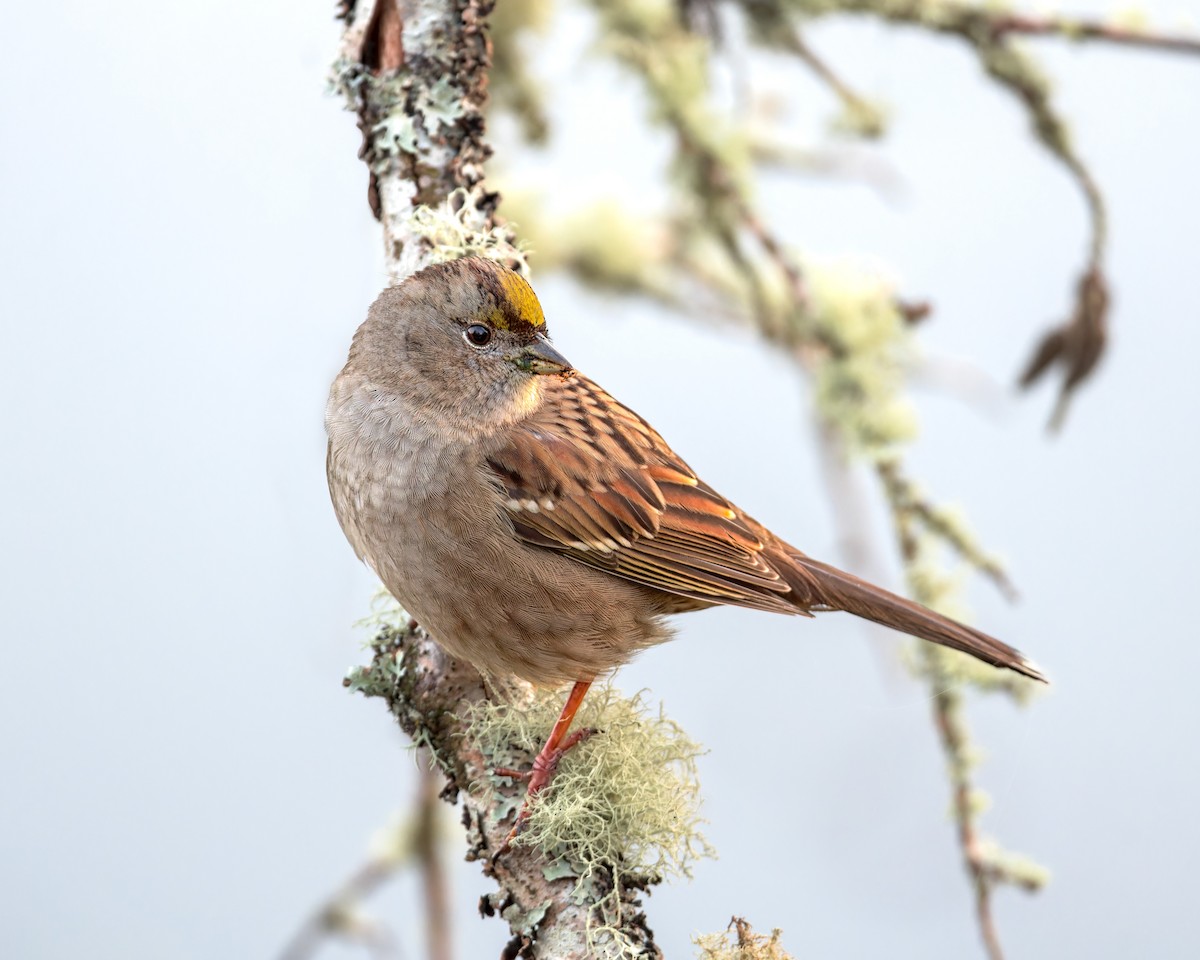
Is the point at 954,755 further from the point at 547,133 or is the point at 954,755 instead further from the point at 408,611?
the point at 547,133

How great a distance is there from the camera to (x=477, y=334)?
2.66 metres

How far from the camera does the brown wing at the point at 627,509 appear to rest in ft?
8.75

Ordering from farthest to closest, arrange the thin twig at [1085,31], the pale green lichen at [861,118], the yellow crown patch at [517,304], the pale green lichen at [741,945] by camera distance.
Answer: the pale green lichen at [861,118] < the thin twig at [1085,31] < the yellow crown patch at [517,304] < the pale green lichen at [741,945]

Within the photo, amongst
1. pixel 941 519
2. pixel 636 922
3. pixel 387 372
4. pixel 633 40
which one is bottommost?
pixel 636 922

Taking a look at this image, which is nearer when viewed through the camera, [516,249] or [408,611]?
[408,611]

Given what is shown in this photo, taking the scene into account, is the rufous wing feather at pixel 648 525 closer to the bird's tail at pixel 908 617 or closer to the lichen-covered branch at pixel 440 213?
the bird's tail at pixel 908 617

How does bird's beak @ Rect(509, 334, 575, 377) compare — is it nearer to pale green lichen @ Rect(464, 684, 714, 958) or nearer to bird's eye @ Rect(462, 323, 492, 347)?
bird's eye @ Rect(462, 323, 492, 347)

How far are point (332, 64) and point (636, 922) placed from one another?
5.80ft

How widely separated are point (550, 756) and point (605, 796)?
0.41ft

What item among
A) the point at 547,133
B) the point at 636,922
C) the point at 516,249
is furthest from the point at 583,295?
the point at 636,922

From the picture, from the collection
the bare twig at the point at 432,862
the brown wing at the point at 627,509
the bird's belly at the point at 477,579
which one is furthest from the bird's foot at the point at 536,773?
the bare twig at the point at 432,862

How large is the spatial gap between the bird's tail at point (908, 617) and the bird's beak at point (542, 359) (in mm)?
716

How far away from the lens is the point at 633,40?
11.2ft

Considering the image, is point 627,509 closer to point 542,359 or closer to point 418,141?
point 542,359
